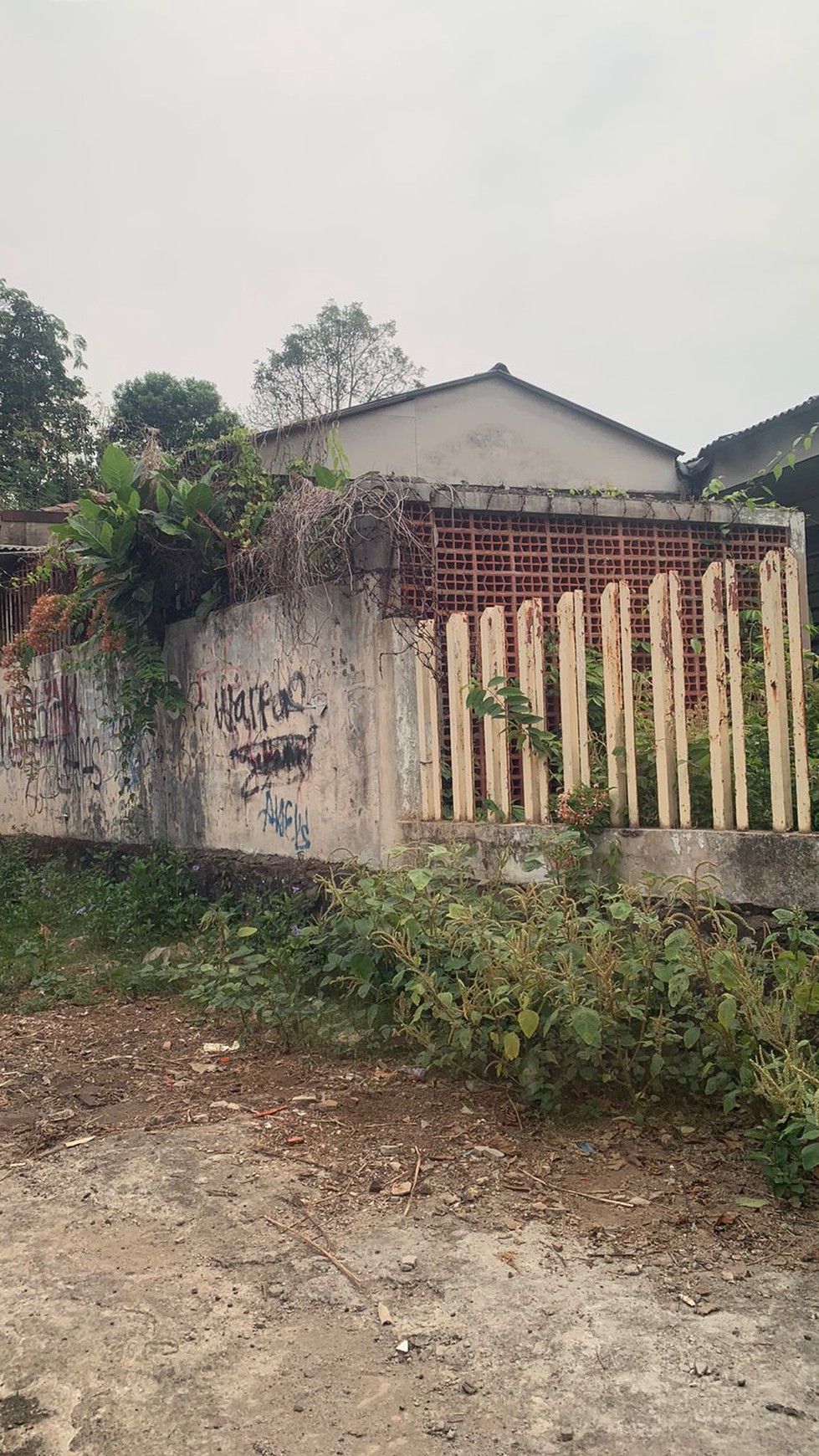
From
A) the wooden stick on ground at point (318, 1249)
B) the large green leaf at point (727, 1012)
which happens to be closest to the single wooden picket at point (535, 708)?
the large green leaf at point (727, 1012)

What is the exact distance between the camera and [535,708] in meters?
4.50

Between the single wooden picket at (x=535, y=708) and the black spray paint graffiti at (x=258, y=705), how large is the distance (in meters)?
1.82

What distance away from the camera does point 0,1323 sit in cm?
245

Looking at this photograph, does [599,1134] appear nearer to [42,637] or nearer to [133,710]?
[133,710]

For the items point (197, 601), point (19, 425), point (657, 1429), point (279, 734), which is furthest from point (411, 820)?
point (19, 425)

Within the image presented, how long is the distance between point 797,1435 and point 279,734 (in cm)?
471

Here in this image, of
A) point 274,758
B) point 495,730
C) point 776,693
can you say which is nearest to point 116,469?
point 274,758

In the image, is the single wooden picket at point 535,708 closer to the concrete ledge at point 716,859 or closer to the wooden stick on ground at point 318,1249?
the concrete ledge at point 716,859

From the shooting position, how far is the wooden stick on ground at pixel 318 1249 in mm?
2623

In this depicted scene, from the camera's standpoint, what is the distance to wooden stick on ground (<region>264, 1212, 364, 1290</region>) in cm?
262

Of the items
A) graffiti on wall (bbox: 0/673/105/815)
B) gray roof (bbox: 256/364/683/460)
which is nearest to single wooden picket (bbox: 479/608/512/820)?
graffiti on wall (bbox: 0/673/105/815)

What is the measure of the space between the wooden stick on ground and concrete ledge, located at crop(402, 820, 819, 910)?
170 cm

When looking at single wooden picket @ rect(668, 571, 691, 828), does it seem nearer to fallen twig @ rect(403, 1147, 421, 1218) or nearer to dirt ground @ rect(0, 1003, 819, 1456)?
dirt ground @ rect(0, 1003, 819, 1456)

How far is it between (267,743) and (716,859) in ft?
10.9
